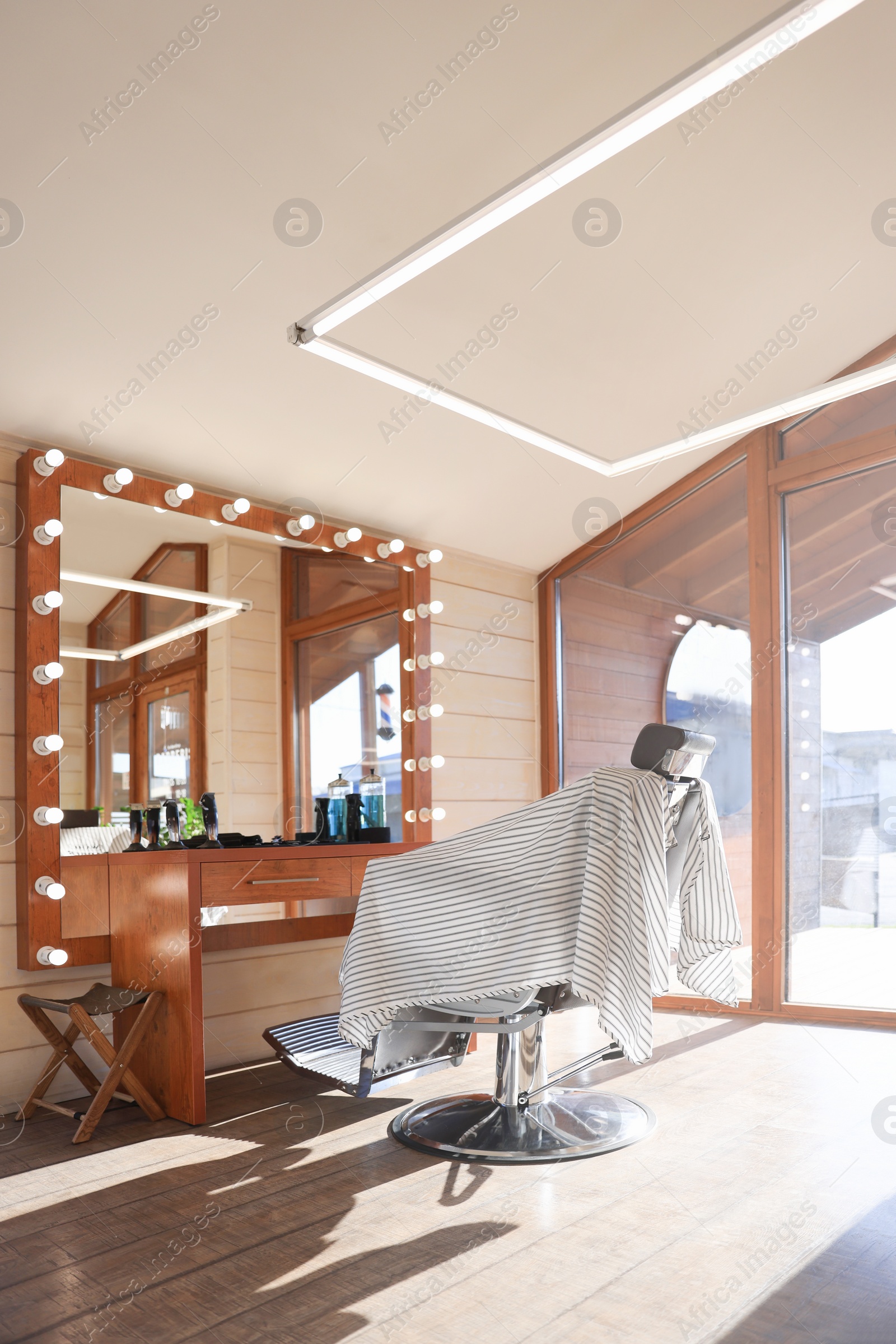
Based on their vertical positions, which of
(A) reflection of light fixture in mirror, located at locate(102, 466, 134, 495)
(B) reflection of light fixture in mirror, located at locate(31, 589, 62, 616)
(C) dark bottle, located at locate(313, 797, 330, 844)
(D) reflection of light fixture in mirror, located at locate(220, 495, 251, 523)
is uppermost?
(A) reflection of light fixture in mirror, located at locate(102, 466, 134, 495)

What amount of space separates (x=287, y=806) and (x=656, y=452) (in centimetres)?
201

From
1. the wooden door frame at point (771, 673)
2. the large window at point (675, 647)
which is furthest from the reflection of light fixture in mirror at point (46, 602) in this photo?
the wooden door frame at point (771, 673)

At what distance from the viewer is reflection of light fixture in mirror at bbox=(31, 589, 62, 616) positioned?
122 inches

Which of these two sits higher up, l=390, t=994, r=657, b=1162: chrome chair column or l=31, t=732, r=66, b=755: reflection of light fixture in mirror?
l=31, t=732, r=66, b=755: reflection of light fixture in mirror

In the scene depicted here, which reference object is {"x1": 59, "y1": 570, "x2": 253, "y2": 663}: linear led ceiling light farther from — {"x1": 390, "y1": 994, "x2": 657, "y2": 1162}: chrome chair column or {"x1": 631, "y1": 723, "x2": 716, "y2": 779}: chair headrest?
{"x1": 631, "y1": 723, "x2": 716, "y2": 779}: chair headrest

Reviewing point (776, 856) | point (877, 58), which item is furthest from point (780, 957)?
point (877, 58)

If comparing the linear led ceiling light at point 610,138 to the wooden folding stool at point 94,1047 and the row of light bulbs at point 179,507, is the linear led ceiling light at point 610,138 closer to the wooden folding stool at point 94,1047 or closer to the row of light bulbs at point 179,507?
the row of light bulbs at point 179,507

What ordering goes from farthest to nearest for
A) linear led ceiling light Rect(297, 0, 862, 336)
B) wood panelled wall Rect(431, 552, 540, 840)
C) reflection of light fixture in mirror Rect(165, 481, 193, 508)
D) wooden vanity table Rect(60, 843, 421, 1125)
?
wood panelled wall Rect(431, 552, 540, 840) < reflection of light fixture in mirror Rect(165, 481, 193, 508) < wooden vanity table Rect(60, 843, 421, 1125) < linear led ceiling light Rect(297, 0, 862, 336)

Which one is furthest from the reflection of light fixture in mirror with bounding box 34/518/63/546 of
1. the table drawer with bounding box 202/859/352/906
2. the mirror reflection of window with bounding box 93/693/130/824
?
the table drawer with bounding box 202/859/352/906

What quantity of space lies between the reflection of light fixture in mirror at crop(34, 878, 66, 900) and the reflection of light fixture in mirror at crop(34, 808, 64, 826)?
6.7 inches

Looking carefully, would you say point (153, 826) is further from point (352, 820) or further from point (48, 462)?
point (48, 462)

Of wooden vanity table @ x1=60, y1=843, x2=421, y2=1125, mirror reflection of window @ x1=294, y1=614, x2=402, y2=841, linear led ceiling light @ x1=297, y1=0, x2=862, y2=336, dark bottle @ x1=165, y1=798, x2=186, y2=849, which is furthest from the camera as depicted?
mirror reflection of window @ x1=294, y1=614, x2=402, y2=841

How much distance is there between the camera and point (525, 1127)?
256 centimetres

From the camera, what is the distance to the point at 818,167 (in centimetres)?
314
